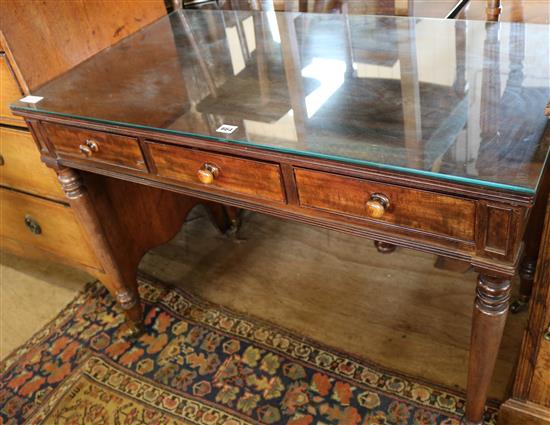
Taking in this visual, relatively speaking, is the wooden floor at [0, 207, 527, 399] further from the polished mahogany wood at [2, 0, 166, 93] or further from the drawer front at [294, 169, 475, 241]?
the polished mahogany wood at [2, 0, 166, 93]

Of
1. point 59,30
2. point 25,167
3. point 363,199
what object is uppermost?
point 59,30

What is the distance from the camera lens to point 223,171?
3.61 ft

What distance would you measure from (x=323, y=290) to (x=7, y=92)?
1108 mm

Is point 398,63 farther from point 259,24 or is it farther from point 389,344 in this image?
point 389,344

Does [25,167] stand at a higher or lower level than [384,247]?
higher

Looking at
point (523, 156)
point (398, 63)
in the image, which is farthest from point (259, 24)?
point (523, 156)

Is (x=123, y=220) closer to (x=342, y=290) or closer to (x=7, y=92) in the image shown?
(x=7, y=92)

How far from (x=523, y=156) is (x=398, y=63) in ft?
1.41

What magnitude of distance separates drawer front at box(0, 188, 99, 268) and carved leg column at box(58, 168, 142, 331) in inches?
5.0

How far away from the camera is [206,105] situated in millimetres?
1154

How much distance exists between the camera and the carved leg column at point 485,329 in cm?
97

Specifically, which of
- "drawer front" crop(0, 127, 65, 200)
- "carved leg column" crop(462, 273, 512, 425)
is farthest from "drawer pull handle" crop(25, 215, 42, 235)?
"carved leg column" crop(462, 273, 512, 425)

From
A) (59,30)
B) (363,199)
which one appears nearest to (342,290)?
(363,199)

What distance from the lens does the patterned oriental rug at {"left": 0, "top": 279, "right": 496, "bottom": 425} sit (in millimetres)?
1447
